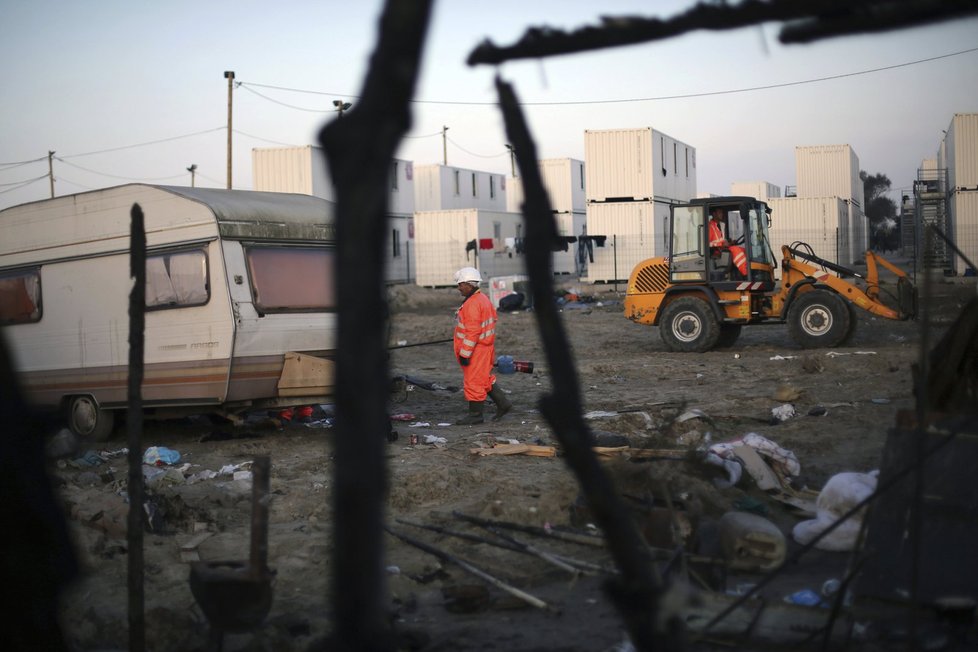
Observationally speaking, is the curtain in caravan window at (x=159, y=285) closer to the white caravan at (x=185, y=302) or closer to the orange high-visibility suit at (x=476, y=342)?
the white caravan at (x=185, y=302)

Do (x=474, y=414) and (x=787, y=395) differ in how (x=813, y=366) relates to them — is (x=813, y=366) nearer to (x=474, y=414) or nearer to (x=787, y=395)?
(x=787, y=395)

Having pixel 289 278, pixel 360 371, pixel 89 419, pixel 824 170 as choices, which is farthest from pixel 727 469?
pixel 824 170

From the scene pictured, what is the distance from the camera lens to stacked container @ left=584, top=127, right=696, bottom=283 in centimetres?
3431

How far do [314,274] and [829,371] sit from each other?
782cm

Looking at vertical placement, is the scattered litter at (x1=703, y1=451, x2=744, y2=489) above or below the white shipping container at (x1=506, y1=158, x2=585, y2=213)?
below

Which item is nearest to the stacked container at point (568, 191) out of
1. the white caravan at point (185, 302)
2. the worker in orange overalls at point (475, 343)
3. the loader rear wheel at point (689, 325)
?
the loader rear wheel at point (689, 325)

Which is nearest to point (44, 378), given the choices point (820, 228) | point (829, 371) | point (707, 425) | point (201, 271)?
point (201, 271)

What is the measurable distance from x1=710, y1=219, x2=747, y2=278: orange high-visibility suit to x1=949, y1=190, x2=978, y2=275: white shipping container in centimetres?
1428

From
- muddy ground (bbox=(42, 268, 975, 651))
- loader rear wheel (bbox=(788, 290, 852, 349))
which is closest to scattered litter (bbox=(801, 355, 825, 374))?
muddy ground (bbox=(42, 268, 975, 651))

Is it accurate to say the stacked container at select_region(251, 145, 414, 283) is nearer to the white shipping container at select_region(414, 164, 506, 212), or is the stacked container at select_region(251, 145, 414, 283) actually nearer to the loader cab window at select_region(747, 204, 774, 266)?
the white shipping container at select_region(414, 164, 506, 212)

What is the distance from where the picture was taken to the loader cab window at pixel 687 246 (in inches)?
688

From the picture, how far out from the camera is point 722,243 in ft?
57.4

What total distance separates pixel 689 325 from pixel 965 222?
54.3 ft

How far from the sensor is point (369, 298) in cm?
213
